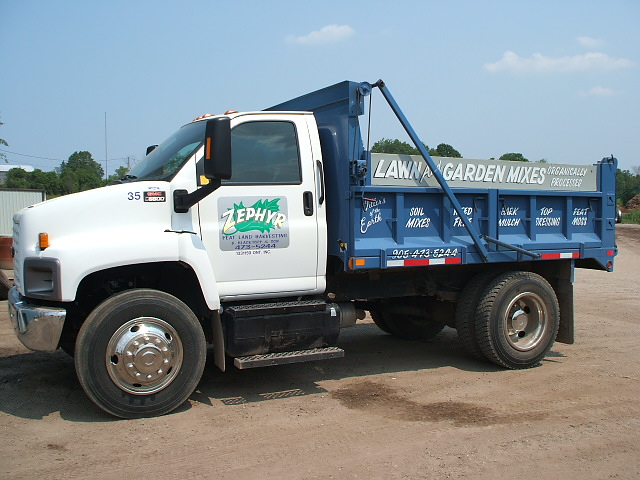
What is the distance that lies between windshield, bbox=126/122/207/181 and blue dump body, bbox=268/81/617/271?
129 centimetres

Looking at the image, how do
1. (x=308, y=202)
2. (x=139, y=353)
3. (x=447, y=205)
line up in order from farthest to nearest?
(x=447, y=205)
(x=308, y=202)
(x=139, y=353)

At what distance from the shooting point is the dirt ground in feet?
14.0

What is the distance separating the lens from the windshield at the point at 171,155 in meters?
5.55

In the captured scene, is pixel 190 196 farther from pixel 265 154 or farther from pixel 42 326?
pixel 42 326

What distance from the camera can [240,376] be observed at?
6602mm

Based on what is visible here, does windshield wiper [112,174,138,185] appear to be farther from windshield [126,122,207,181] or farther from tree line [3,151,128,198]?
tree line [3,151,128,198]

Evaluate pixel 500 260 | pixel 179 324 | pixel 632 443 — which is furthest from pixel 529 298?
pixel 179 324

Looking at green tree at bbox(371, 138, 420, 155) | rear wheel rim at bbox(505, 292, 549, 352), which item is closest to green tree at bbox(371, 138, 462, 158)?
green tree at bbox(371, 138, 420, 155)

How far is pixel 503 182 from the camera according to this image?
6.95 metres

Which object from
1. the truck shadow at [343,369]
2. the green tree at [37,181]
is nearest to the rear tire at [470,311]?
the truck shadow at [343,369]

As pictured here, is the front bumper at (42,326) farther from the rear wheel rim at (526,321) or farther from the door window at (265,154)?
the rear wheel rim at (526,321)

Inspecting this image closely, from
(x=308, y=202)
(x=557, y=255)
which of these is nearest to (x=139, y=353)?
(x=308, y=202)

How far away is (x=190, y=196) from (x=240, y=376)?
2.22 metres

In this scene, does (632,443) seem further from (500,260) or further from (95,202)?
(95,202)
